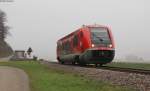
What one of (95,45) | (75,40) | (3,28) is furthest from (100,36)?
(3,28)

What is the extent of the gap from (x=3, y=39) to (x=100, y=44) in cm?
12301

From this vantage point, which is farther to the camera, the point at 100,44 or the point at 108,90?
the point at 100,44

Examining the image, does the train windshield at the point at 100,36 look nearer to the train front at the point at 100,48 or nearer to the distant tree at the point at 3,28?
the train front at the point at 100,48

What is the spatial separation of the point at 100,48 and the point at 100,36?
59.2 inches

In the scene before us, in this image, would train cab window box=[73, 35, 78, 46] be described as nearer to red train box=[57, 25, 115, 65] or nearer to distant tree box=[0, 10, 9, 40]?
red train box=[57, 25, 115, 65]

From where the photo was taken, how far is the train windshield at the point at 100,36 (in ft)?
113

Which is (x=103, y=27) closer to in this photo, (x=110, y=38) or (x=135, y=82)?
(x=110, y=38)

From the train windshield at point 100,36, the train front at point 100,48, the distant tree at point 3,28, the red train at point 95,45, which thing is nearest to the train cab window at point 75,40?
the red train at point 95,45

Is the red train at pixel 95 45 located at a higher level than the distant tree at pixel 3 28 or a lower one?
lower

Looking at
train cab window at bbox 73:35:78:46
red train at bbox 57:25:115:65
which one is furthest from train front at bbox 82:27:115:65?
train cab window at bbox 73:35:78:46

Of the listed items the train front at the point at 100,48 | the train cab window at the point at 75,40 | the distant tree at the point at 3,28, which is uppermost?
the distant tree at the point at 3,28

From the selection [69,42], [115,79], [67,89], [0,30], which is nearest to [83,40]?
[69,42]

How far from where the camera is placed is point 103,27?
1417 inches

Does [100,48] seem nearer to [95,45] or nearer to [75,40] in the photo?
[95,45]
